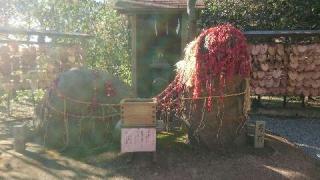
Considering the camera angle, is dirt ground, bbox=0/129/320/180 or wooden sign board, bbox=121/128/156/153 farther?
wooden sign board, bbox=121/128/156/153

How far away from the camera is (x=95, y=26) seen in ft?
64.0

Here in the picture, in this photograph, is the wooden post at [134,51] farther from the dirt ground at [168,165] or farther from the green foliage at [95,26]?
the dirt ground at [168,165]

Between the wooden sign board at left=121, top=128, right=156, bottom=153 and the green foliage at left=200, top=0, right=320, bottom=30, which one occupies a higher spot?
the green foliage at left=200, top=0, right=320, bottom=30

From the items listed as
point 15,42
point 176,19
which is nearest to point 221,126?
point 176,19

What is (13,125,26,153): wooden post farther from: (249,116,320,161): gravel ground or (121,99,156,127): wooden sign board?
(249,116,320,161): gravel ground

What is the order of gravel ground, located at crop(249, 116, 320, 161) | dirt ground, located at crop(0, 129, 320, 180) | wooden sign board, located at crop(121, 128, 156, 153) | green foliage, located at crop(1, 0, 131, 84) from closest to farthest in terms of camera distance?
dirt ground, located at crop(0, 129, 320, 180) < wooden sign board, located at crop(121, 128, 156, 153) < gravel ground, located at crop(249, 116, 320, 161) < green foliage, located at crop(1, 0, 131, 84)

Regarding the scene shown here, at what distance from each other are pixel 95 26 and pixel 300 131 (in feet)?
41.0

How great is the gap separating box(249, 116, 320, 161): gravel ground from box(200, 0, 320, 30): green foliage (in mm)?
5205

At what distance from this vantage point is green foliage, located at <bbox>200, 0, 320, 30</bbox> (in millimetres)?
15406

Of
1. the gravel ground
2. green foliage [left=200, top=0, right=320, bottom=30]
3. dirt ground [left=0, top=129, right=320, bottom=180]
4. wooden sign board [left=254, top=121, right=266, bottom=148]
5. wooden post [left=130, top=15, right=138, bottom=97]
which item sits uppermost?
green foliage [left=200, top=0, right=320, bottom=30]

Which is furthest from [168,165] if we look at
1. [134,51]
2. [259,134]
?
[134,51]

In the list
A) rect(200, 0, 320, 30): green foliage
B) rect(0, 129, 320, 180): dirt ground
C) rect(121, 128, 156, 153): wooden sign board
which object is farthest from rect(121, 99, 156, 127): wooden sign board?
rect(200, 0, 320, 30): green foliage

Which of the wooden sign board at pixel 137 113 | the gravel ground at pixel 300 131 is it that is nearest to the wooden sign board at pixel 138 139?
the wooden sign board at pixel 137 113

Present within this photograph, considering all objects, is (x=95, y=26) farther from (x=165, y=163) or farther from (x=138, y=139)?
(x=165, y=163)
